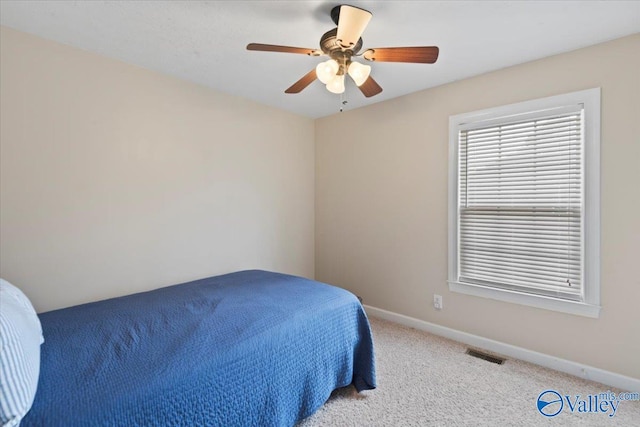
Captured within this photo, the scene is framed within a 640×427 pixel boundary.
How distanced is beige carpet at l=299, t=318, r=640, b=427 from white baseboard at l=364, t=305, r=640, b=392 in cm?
5

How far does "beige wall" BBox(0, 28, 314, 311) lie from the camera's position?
6.30 feet

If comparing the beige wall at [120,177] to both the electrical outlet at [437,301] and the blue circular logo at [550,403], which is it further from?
the blue circular logo at [550,403]

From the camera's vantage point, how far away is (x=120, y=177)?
2307 mm

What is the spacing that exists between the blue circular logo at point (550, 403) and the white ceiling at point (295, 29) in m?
2.25

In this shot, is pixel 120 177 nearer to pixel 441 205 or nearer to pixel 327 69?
pixel 327 69

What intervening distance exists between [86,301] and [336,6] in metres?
2.54

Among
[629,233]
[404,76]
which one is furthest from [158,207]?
[629,233]

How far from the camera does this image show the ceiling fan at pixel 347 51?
153 cm

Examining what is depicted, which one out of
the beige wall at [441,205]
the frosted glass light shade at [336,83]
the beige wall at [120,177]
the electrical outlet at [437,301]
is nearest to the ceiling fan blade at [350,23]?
the frosted glass light shade at [336,83]

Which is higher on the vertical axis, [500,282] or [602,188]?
[602,188]

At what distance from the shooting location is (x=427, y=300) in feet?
9.50

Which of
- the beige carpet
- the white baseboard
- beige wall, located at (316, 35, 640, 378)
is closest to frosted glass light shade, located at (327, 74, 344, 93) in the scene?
beige wall, located at (316, 35, 640, 378)

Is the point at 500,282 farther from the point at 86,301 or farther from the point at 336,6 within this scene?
the point at 86,301

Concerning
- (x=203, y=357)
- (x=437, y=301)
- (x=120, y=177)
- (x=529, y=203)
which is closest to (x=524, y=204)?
(x=529, y=203)
